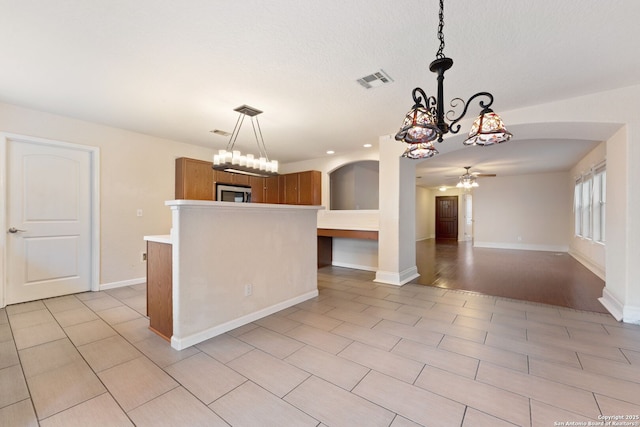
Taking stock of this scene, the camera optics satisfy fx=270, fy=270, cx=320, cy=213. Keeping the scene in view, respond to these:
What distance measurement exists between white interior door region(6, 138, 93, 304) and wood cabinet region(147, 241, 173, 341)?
205 cm

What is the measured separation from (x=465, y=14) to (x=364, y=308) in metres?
2.88

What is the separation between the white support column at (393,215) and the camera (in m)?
4.34

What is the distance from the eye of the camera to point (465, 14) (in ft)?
5.79

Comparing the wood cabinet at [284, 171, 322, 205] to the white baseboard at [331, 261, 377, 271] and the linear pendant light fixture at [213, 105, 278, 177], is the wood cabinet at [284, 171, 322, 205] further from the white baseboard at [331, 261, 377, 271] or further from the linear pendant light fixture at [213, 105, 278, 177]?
the linear pendant light fixture at [213, 105, 278, 177]

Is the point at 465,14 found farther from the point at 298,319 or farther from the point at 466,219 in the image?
the point at 466,219

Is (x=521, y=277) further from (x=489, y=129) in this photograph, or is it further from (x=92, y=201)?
(x=92, y=201)

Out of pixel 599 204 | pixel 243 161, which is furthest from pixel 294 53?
pixel 599 204

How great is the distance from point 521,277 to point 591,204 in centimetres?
271

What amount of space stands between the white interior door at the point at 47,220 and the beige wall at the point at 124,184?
0.18m

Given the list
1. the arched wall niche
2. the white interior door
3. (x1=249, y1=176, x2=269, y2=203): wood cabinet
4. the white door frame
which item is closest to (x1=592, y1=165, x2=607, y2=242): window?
the arched wall niche

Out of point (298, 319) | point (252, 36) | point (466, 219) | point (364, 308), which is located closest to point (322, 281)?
point (364, 308)

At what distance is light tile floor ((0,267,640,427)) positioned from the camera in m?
1.53

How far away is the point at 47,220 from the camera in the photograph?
358 cm

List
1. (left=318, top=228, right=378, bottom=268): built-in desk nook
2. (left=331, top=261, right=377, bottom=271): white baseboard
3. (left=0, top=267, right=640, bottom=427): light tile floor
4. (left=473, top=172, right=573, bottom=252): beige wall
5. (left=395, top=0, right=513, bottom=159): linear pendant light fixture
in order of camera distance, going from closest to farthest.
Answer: (left=0, top=267, right=640, bottom=427): light tile floor, (left=395, top=0, right=513, bottom=159): linear pendant light fixture, (left=318, top=228, right=378, bottom=268): built-in desk nook, (left=331, top=261, right=377, bottom=271): white baseboard, (left=473, top=172, right=573, bottom=252): beige wall
